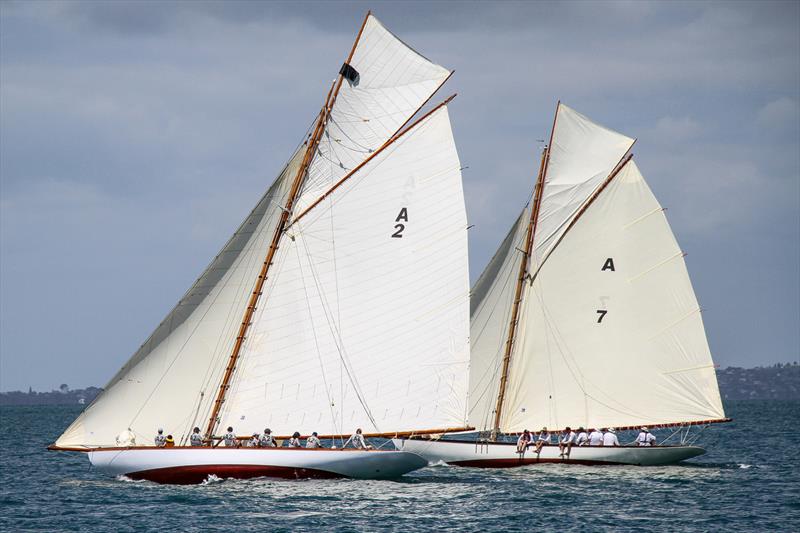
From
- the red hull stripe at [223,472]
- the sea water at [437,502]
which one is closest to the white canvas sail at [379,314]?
the red hull stripe at [223,472]

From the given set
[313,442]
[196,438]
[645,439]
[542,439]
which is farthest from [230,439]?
[645,439]

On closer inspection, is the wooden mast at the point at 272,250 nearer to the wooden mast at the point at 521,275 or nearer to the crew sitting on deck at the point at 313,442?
the crew sitting on deck at the point at 313,442

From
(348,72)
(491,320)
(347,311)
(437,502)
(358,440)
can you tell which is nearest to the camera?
(437,502)

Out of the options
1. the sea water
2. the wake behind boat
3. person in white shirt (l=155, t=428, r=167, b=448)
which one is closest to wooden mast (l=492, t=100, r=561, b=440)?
the wake behind boat

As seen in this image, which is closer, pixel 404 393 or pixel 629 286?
pixel 404 393

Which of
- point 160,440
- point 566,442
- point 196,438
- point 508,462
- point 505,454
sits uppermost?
point 566,442

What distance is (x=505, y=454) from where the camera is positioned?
62406 mm

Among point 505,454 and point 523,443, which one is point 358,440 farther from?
point 523,443

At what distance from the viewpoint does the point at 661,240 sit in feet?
212

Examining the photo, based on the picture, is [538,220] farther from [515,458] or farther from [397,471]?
[397,471]

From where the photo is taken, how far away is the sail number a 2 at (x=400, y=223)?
173 ft

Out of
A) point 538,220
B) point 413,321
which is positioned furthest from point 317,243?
point 538,220

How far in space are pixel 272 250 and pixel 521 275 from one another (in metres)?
16.5

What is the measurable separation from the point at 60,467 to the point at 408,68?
31852mm
